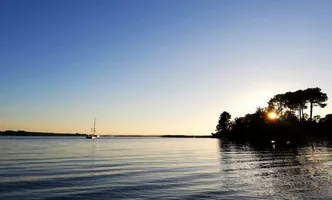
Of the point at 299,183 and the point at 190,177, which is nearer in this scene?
the point at 299,183

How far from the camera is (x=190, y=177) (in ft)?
117

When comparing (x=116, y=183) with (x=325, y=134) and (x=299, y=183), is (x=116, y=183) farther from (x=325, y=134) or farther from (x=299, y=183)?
(x=325, y=134)

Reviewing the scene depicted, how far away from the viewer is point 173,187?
29.1m

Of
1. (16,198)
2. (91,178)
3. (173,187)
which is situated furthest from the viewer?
(91,178)

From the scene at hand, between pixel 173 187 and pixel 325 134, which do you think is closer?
pixel 173 187

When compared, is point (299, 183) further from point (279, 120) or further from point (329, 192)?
point (279, 120)

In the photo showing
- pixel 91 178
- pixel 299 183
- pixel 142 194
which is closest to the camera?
pixel 142 194

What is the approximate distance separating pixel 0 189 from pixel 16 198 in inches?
169

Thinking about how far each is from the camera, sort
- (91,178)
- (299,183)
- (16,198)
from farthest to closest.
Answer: (91,178)
(299,183)
(16,198)

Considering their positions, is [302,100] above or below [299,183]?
above

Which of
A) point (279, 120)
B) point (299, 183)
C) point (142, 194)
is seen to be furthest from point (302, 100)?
point (142, 194)

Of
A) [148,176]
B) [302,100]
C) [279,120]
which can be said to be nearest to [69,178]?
[148,176]

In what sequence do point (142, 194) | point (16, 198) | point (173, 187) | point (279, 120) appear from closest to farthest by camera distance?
point (16, 198) < point (142, 194) < point (173, 187) < point (279, 120)

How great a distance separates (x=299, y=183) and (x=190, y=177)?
10893mm
